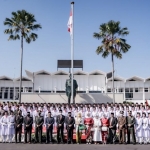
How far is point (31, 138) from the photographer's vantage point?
13359 mm

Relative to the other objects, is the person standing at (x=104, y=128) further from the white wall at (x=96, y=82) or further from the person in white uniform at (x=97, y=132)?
the white wall at (x=96, y=82)

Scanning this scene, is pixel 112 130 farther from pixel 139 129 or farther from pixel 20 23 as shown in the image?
pixel 20 23

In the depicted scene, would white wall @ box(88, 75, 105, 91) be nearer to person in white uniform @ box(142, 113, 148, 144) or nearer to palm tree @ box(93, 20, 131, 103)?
palm tree @ box(93, 20, 131, 103)

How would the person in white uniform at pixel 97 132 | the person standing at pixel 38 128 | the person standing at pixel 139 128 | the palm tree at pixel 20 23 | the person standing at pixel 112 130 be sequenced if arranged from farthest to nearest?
the palm tree at pixel 20 23, the person standing at pixel 139 128, the person standing at pixel 112 130, the person standing at pixel 38 128, the person in white uniform at pixel 97 132

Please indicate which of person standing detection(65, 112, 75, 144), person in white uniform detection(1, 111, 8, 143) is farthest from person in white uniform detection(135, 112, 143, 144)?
person in white uniform detection(1, 111, 8, 143)

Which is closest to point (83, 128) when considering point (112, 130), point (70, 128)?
point (70, 128)

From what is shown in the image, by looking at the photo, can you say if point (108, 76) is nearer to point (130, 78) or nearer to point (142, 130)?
point (130, 78)

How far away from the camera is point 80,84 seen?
41.5 meters

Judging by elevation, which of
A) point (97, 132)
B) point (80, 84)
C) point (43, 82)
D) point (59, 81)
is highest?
point (59, 81)

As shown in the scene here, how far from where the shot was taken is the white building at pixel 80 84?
1606 inches

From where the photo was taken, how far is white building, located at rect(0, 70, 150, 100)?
134 feet

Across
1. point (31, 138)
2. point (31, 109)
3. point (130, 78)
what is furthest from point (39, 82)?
point (31, 138)

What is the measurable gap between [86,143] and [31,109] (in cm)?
728

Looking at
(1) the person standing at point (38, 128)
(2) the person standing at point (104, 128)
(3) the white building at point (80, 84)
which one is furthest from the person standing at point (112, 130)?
(3) the white building at point (80, 84)
